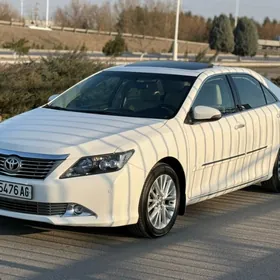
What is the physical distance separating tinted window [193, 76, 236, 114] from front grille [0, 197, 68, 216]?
201 centimetres

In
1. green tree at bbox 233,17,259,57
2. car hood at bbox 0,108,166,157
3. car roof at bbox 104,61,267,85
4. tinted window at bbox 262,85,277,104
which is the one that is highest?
→ car roof at bbox 104,61,267,85

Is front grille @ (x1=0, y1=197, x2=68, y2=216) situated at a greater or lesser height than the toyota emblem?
lesser

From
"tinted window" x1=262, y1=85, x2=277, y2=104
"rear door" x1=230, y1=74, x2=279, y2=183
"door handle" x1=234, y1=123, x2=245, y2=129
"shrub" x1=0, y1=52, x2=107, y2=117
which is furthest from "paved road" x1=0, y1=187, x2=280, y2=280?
"shrub" x1=0, y1=52, x2=107, y2=117

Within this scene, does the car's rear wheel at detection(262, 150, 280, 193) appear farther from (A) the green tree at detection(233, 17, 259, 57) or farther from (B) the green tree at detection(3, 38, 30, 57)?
(A) the green tree at detection(233, 17, 259, 57)

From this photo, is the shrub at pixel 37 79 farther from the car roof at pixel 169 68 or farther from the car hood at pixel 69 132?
the car hood at pixel 69 132

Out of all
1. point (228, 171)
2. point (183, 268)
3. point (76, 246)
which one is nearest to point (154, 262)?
point (183, 268)

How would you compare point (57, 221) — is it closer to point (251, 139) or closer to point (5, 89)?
point (251, 139)

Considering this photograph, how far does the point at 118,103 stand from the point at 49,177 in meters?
1.69

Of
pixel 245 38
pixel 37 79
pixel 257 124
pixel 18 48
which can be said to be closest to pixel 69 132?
pixel 257 124

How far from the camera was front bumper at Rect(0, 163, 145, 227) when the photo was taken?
5.23 m

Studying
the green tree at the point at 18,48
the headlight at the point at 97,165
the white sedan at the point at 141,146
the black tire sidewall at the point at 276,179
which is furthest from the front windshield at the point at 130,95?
the green tree at the point at 18,48

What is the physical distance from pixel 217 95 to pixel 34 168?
2.49 metres

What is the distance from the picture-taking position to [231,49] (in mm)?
60375

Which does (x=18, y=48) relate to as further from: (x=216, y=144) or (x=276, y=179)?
(x=216, y=144)
